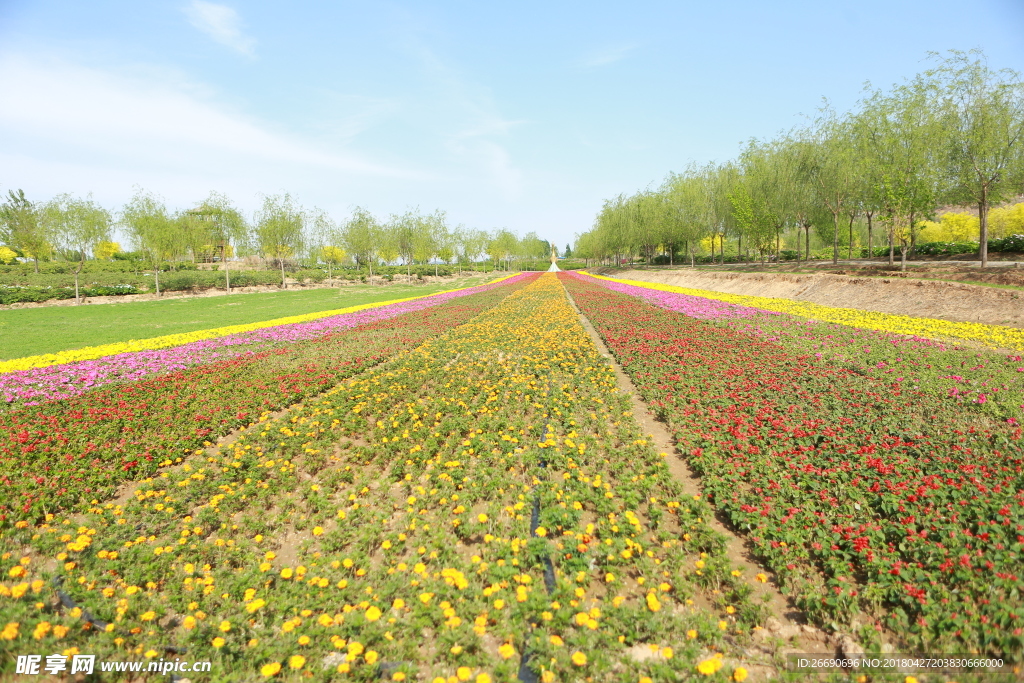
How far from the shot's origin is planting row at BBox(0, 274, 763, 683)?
3041 millimetres

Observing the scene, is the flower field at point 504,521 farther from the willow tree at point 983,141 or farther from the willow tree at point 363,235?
the willow tree at point 363,235

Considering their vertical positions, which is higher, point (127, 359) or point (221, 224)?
point (221, 224)

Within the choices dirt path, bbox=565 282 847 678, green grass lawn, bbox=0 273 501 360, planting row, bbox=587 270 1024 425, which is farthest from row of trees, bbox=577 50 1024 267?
green grass lawn, bbox=0 273 501 360

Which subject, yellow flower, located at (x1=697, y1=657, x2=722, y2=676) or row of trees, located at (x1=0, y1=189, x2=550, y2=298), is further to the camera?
row of trees, located at (x1=0, y1=189, x2=550, y2=298)

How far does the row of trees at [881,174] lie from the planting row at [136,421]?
107 feet

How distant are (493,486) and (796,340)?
12.5 meters

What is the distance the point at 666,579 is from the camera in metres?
3.79

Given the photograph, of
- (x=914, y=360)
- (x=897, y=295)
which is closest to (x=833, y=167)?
(x=897, y=295)

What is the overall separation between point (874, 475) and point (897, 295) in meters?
22.1

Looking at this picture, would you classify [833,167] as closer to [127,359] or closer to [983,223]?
[983,223]

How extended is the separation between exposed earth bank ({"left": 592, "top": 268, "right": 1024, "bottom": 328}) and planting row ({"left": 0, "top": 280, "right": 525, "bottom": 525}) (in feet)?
75.2

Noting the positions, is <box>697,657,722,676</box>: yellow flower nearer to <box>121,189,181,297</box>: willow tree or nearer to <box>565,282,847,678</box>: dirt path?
<box>565,282,847,678</box>: dirt path

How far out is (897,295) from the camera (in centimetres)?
2111

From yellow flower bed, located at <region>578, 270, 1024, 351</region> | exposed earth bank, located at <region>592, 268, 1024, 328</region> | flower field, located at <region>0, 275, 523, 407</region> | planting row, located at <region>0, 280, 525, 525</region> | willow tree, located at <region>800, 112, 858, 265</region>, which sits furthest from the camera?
willow tree, located at <region>800, 112, 858, 265</region>
